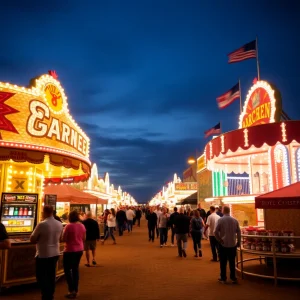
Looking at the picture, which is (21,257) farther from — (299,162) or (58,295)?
(299,162)

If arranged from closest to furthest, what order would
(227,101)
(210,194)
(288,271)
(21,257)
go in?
(21,257) → (288,271) → (227,101) → (210,194)

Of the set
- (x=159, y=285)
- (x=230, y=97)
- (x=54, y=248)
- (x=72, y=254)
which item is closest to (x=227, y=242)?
(x=159, y=285)

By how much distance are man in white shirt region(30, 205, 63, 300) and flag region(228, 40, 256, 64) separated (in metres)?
15.3

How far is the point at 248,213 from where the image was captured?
15102mm

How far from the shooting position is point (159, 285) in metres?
7.36

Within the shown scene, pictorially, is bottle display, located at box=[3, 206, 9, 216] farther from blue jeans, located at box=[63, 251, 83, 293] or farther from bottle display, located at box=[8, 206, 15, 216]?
blue jeans, located at box=[63, 251, 83, 293]

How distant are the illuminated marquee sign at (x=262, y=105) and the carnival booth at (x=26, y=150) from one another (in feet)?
26.9

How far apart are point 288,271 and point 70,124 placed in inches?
296

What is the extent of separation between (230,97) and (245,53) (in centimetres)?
305

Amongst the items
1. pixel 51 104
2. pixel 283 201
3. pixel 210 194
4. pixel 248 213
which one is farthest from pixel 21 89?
pixel 210 194

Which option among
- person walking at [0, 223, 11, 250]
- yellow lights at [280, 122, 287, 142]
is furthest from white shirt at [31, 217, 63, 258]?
yellow lights at [280, 122, 287, 142]

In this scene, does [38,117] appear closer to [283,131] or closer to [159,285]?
[159,285]

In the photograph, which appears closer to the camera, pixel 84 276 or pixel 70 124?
pixel 84 276

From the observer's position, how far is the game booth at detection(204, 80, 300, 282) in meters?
7.92
